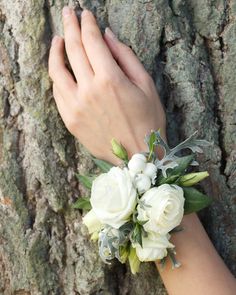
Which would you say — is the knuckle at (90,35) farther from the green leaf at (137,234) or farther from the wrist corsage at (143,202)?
the green leaf at (137,234)

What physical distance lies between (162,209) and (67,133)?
44 centimetres

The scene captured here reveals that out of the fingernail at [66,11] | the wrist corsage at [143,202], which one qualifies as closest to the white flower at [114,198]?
the wrist corsage at [143,202]

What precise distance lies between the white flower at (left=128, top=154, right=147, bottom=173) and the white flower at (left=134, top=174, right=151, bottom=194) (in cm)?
2

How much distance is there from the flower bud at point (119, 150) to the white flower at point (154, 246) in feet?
0.73

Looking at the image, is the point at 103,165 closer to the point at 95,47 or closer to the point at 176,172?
the point at 176,172

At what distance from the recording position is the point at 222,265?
5.23 feet

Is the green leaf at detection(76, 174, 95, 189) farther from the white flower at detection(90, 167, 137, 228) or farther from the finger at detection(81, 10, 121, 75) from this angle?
the finger at detection(81, 10, 121, 75)

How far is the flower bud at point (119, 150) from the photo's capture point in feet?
5.17

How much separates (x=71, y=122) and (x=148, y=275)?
52 cm

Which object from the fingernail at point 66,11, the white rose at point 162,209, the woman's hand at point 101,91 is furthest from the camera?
the fingernail at point 66,11

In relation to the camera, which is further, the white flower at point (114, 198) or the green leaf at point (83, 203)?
the green leaf at point (83, 203)

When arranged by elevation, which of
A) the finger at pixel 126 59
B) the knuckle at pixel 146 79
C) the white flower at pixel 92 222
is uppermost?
the finger at pixel 126 59

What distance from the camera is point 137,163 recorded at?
155cm

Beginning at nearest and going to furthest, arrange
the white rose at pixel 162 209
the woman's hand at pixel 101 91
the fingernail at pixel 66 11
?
the white rose at pixel 162 209 < the woman's hand at pixel 101 91 < the fingernail at pixel 66 11
